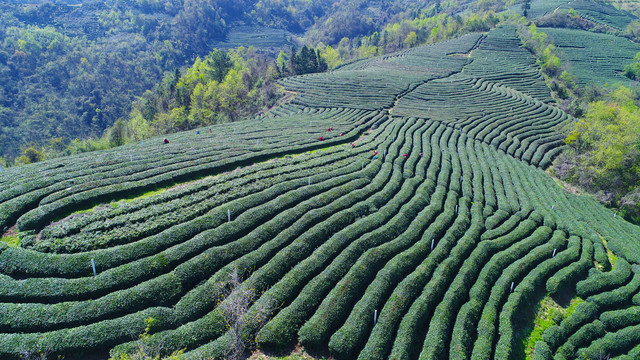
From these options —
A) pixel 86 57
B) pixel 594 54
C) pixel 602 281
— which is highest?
pixel 86 57

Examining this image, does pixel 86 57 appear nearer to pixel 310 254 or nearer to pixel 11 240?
pixel 11 240

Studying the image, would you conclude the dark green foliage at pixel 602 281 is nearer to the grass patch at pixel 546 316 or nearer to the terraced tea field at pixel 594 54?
the grass patch at pixel 546 316

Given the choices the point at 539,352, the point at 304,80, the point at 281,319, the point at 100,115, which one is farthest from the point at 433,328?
the point at 100,115

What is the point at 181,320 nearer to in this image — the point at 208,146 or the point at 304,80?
the point at 208,146

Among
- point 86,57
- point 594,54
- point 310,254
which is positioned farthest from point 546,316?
point 86,57

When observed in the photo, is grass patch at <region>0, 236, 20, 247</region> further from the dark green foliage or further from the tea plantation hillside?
the dark green foliage
